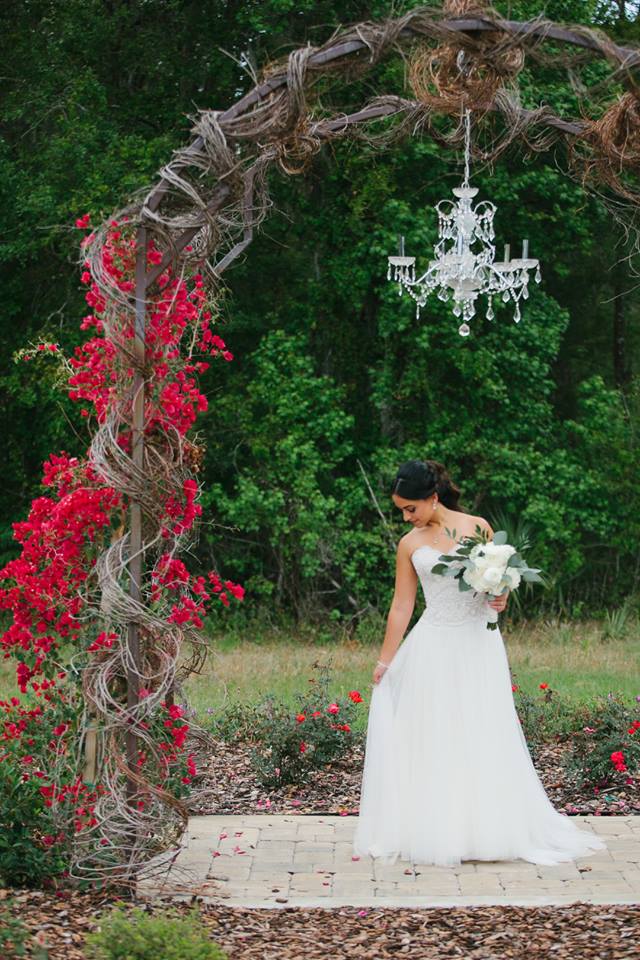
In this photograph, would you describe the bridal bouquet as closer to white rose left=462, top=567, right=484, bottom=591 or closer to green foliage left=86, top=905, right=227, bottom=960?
white rose left=462, top=567, right=484, bottom=591

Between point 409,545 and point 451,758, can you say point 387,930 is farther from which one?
point 409,545

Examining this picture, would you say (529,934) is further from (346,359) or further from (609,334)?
(609,334)

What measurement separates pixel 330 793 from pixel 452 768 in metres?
1.60

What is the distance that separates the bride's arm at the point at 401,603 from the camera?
568cm

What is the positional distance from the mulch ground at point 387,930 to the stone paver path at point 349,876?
131 millimetres

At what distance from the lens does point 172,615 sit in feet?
16.4

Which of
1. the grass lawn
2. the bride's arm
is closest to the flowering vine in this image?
the bride's arm

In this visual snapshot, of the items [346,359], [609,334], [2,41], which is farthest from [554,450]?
[2,41]

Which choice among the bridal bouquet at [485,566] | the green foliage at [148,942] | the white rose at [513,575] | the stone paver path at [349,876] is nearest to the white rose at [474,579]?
the bridal bouquet at [485,566]

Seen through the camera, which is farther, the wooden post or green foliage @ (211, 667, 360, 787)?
green foliage @ (211, 667, 360, 787)

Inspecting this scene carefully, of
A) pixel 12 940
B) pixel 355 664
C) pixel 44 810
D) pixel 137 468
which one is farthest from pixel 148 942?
pixel 355 664

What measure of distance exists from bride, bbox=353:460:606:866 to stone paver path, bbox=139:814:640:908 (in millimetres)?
110

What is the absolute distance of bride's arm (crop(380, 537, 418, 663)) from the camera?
5.68 metres

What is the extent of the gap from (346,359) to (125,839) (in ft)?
38.8
